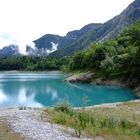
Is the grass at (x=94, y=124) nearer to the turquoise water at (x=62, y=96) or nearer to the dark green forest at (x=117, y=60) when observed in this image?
the turquoise water at (x=62, y=96)

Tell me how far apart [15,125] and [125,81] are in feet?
289

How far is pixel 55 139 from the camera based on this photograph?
68.1ft

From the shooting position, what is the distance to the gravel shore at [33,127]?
2112 centimetres

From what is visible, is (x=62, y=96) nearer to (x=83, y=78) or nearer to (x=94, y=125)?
(x=83, y=78)

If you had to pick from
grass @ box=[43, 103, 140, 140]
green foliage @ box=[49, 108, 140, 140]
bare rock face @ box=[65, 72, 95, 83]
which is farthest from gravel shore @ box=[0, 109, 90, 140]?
bare rock face @ box=[65, 72, 95, 83]

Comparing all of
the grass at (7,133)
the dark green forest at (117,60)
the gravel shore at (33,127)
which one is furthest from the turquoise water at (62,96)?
the grass at (7,133)

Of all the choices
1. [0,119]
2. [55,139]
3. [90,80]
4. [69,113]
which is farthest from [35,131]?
[90,80]

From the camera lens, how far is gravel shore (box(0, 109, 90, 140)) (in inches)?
832

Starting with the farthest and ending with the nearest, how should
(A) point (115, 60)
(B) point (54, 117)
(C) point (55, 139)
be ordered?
(A) point (115, 60) → (B) point (54, 117) → (C) point (55, 139)

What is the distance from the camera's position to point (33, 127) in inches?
896

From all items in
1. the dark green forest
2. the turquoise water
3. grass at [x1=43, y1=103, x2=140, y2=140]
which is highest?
the dark green forest

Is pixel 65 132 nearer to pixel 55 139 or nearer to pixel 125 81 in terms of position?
pixel 55 139

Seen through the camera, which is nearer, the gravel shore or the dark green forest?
the gravel shore

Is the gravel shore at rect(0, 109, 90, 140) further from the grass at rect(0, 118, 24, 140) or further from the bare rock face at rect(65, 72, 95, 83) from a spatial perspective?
the bare rock face at rect(65, 72, 95, 83)
